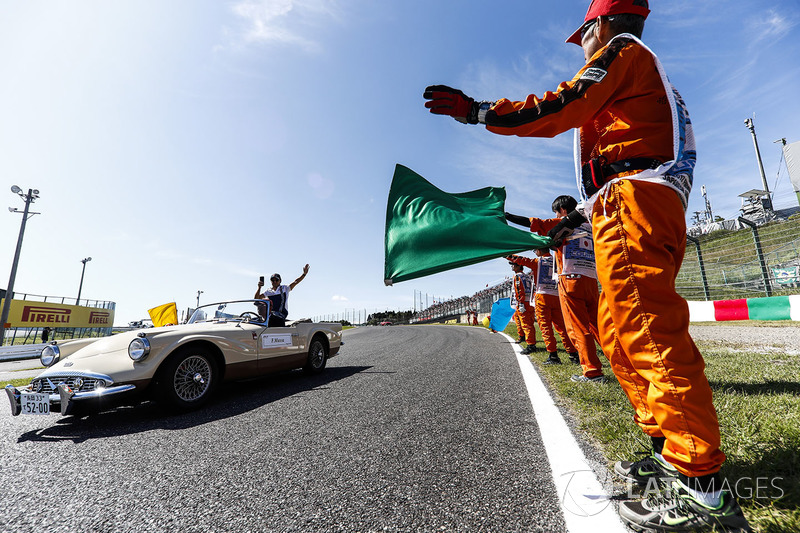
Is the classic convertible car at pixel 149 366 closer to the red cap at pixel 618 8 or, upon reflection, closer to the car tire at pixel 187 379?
the car tire at pixel 187 379

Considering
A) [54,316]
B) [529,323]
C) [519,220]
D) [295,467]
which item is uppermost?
[54,316]

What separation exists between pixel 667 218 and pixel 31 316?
33519mm

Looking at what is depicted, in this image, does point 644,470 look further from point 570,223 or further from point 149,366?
point 149,366

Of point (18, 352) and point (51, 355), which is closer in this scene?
point (51, 355)

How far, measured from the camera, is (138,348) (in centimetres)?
332

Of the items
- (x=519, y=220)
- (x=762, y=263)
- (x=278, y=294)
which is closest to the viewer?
(x=519, y=220)

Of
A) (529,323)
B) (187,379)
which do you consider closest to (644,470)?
(187,379)

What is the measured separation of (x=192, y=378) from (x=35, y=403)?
3.83 ft

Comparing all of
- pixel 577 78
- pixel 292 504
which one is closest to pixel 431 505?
pixel 292 504

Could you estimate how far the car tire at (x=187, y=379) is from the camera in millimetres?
3324

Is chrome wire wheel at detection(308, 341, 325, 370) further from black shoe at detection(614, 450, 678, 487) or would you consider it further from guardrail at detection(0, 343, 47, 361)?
guardrail at detection(0, 343, 47, 361)

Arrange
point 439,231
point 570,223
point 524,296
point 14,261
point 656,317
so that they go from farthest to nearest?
point 14,261
point 524,296
point 439,231
point 570,223
point 656,317

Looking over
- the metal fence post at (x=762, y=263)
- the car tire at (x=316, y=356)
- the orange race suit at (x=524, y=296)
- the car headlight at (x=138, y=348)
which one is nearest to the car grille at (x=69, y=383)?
the car headlight at (x=138, y=348)

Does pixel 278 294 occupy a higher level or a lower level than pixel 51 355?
higher
